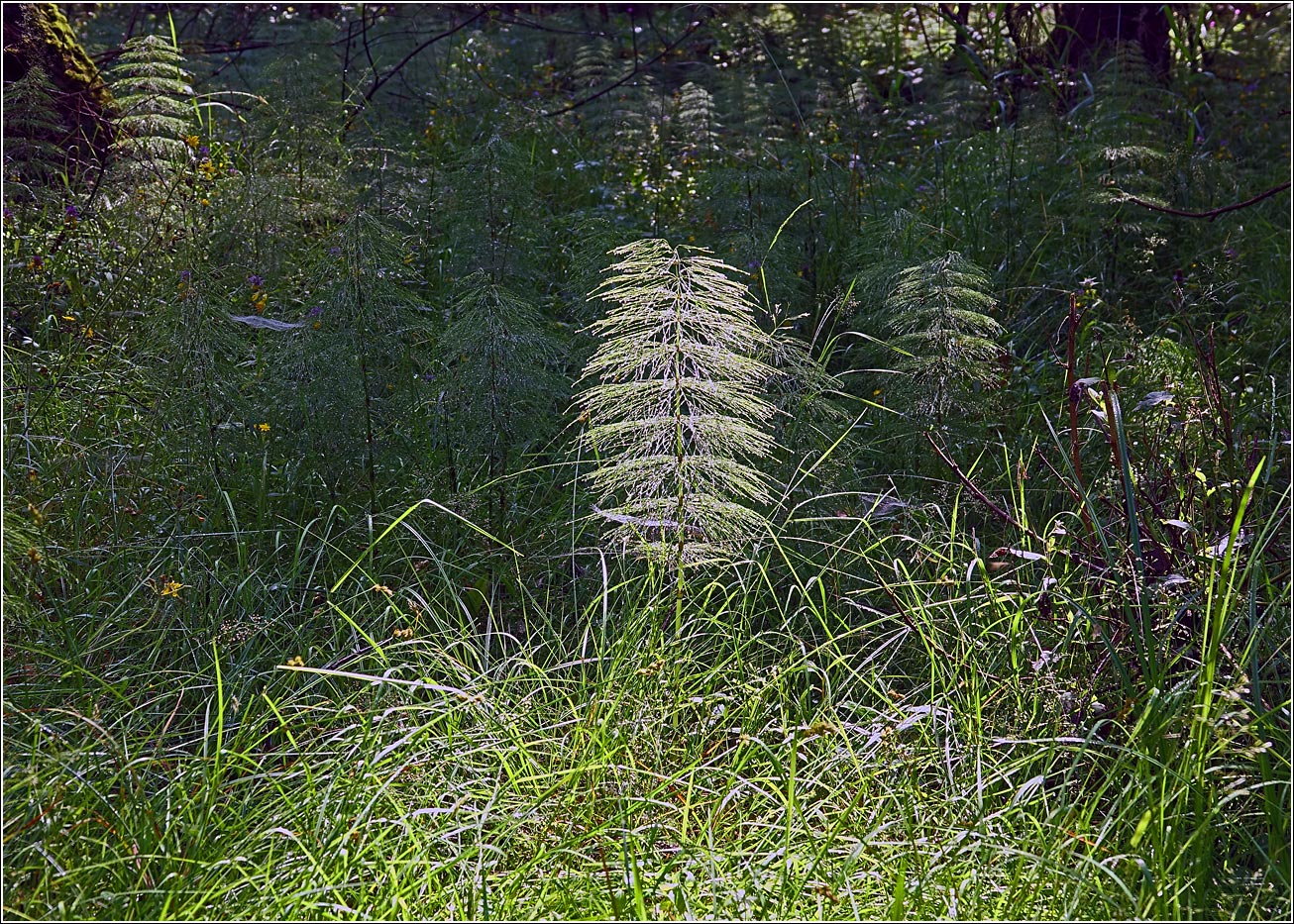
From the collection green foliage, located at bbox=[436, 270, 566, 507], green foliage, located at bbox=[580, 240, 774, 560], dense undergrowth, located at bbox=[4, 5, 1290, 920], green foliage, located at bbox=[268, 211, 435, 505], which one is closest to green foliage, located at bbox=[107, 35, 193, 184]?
dense undergrowth, located at bbox=[4, 5, 1290, 920]

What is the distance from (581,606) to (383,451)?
2.30 ft

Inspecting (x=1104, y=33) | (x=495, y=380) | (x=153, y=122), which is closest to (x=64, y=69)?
(x=153, y=122)

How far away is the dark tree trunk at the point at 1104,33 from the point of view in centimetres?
568

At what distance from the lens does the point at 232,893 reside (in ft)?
5.69

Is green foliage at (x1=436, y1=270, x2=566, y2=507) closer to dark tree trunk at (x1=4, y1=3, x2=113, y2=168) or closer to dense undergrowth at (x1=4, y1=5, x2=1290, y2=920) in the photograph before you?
dense undergrowth at (x1=4, y1=5, x2=1290, y2=920)

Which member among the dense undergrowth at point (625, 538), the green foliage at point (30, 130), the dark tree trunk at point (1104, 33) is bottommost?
the dense undergrowth at point (625, 538)

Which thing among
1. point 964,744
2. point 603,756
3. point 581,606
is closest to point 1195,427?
point 964,744

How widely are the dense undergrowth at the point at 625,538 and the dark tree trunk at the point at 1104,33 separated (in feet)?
1.94

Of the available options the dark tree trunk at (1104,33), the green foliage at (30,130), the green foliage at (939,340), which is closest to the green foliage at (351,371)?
the green foliage at (939,340)

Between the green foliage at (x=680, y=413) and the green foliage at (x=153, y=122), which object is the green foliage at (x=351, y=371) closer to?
the green foliage at (x=680, y=413)

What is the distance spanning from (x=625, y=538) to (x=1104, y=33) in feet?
17.0

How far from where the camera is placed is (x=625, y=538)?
7.43 feet

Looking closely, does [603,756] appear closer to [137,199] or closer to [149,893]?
[149,893]

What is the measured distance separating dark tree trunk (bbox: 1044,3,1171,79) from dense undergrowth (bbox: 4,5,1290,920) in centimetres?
59
